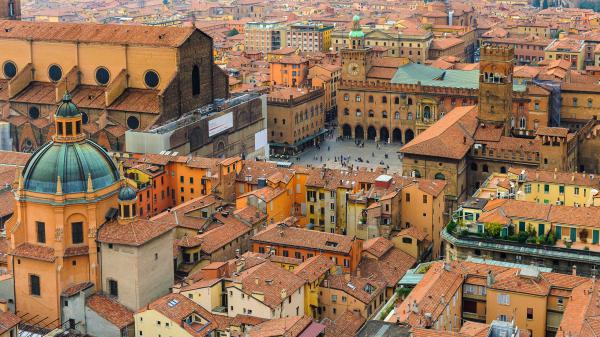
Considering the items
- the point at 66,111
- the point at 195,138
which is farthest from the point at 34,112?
the point at 66,111

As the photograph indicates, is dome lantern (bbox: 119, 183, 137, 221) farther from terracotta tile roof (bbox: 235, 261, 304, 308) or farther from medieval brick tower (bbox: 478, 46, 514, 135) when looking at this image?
medieval brick tower (bbox: 478, 46, 514, 135)

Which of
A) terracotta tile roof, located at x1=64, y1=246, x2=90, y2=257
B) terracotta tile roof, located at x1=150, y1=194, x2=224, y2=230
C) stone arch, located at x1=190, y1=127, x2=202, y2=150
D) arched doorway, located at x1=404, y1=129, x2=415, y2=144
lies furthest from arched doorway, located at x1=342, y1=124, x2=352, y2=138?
terracotta tile roof, located at x1=64, y1=246, x2=90, y2=257

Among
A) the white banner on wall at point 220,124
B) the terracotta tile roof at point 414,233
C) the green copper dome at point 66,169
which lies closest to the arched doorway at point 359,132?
the white banner on wall at point 220,124

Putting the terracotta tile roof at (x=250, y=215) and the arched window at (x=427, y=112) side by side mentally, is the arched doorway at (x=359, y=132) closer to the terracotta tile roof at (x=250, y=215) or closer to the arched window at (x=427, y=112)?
the arched window at (x=427, y=112)

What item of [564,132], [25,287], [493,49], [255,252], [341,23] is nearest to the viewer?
[25,287]

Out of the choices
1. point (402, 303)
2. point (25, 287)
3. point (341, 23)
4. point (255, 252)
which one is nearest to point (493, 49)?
point (255, 252)

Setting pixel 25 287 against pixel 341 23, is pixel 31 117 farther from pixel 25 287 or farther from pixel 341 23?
pixel 341 23
